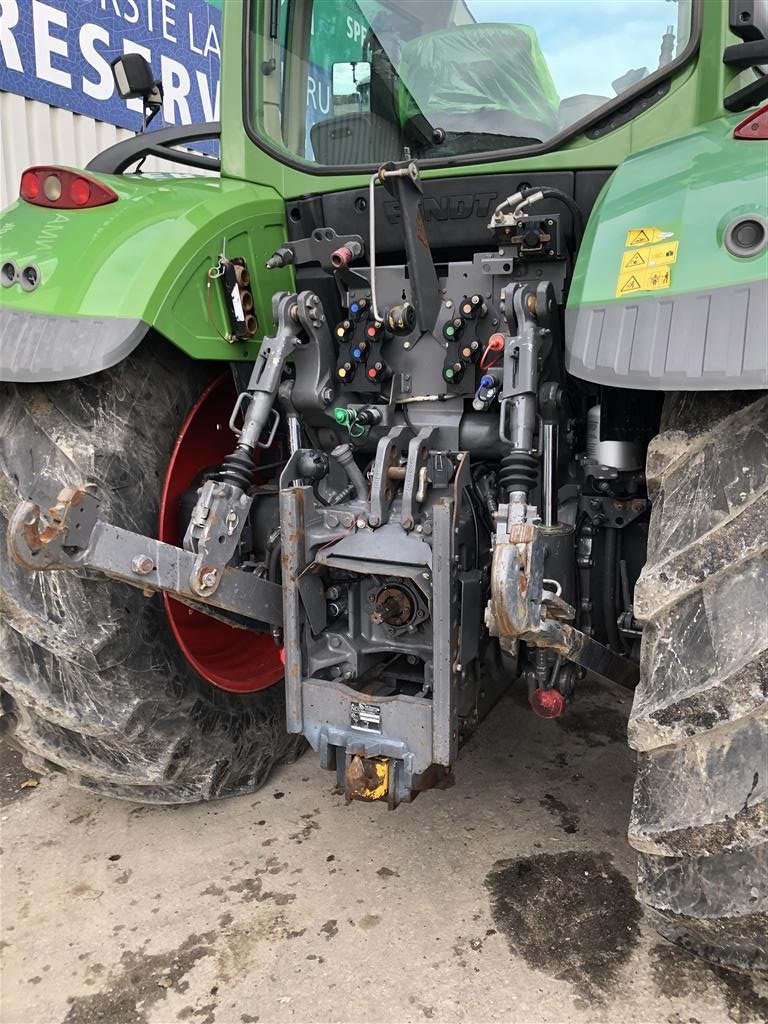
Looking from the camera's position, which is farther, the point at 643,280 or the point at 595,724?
the point at 595,724

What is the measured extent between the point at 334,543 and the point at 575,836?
1.10 m

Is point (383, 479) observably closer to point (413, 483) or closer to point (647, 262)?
point (413, 483)

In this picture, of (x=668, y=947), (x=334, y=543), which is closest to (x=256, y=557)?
(x=334, y=543)

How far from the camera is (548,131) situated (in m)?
2.07

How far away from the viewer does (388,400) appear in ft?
7.20

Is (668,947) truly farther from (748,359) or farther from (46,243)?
(46,243)

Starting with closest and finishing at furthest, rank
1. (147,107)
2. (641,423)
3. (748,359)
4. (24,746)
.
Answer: (748,359), (641,423), (24,746), (147,107)

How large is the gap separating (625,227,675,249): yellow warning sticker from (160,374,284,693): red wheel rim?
1140 millimetres

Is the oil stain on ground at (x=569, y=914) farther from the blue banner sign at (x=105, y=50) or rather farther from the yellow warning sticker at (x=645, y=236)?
the blue banner sign at (x=105, y=50)

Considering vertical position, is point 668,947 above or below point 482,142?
below

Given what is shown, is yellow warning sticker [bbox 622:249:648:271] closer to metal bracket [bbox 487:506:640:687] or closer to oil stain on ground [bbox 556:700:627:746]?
metal bracket [bbox 487:506:640:687]

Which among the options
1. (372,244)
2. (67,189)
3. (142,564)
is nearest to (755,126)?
(372,244)

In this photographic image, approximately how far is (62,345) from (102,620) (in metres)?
0.62

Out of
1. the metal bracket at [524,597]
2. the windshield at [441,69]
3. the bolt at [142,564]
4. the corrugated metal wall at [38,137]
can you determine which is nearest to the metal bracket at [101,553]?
the bolt at [142,564]
